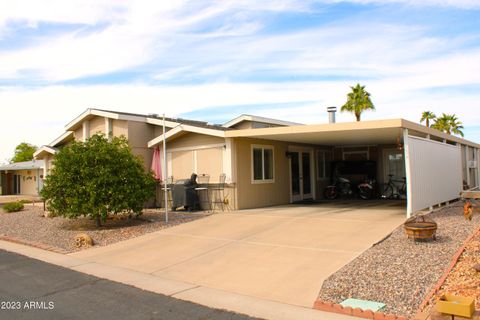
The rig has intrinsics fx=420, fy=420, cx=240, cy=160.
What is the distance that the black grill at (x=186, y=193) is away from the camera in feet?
45.3

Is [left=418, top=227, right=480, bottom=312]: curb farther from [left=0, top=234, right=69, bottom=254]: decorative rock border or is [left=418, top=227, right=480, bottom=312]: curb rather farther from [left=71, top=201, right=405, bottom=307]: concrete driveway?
[left=0, top=234, right=69, bottom=254]: decorative rock border

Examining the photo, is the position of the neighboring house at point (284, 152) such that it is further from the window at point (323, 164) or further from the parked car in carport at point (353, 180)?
the parked car in carport at point (353, 180)

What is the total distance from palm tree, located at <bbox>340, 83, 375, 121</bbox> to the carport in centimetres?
863

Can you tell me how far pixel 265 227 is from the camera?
10273 millimetres

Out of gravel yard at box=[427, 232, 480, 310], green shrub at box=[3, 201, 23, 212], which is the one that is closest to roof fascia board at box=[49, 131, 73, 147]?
green shrub at box=[3, 201, 23, 212]

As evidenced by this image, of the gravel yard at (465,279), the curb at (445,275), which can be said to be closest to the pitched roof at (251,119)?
the curb at (445,275)

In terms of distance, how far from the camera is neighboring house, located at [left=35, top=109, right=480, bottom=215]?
11242mm

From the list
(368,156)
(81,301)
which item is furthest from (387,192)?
(81,301)

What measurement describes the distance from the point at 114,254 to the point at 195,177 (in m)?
5.24

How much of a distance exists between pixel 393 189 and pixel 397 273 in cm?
1261

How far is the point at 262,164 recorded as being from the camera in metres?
14.5

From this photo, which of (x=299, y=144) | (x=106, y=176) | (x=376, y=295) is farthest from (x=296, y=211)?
(x=376, y=295)

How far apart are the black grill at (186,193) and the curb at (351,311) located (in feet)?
29.2

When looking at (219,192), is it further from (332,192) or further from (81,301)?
(81,301)
